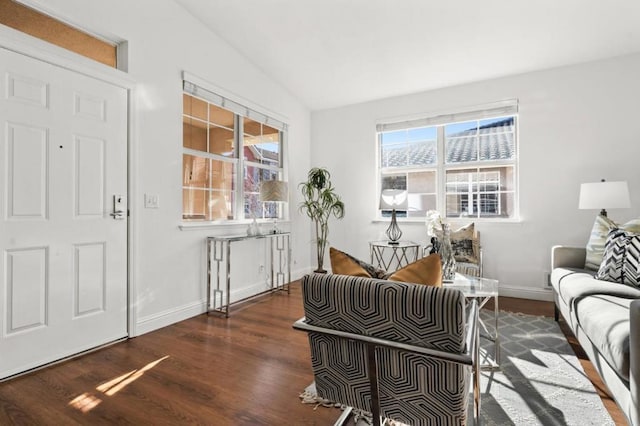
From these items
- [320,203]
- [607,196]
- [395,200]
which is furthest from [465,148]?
[320,203]

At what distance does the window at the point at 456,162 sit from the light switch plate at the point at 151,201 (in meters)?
3.04

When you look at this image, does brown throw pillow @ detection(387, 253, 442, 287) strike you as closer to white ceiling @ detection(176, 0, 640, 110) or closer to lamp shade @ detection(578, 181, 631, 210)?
white ceiling @ detection(176, 0, 640, 110)

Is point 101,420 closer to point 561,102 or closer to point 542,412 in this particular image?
point 542,412

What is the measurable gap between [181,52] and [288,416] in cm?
311

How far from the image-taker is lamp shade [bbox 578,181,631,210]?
115 inches

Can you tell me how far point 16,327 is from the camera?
2006mm

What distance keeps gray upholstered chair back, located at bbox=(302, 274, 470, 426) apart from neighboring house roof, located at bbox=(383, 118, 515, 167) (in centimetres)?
359

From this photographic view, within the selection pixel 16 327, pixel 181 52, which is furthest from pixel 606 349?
pixel 181 52

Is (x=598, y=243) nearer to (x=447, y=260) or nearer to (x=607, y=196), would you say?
(x=607, y=196)

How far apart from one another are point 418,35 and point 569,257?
2.51 m

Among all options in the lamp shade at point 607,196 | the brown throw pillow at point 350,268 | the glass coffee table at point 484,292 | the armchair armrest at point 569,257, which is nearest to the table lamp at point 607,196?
the lamp shade at point 607,196

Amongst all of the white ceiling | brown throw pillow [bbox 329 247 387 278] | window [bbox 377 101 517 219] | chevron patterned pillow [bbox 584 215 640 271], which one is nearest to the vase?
brown throw pillow [bbox 329 247 387 278]

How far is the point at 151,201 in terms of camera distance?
278 cm

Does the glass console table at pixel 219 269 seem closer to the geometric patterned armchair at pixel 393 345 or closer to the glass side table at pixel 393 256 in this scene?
the glass side table at pixel 393 256
